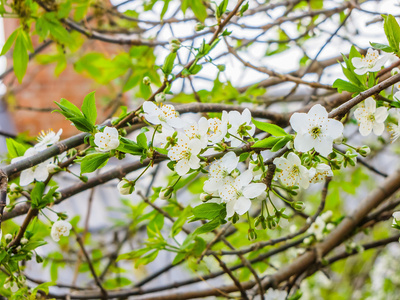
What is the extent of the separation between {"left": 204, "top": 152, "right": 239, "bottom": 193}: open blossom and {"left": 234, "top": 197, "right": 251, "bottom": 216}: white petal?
0.04 metres

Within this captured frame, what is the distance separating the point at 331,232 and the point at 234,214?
0.88 m

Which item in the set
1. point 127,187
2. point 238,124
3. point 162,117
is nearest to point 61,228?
point 127,187

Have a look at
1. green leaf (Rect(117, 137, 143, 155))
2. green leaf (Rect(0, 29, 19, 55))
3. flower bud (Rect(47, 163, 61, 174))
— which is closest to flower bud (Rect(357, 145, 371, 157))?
green leaf (Rect(117, 137, 143, 155))

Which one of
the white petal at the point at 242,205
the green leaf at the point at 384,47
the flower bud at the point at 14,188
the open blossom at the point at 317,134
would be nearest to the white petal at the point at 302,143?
the open blossom at the point at 317,134

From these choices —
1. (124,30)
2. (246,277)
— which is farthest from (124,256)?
(124,30)

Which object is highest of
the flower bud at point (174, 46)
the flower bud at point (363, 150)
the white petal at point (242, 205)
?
the flower bud at point (174, 46)

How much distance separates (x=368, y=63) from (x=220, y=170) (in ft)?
1.06

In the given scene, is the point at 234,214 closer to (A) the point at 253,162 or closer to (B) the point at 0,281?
(A) the point at 253,162

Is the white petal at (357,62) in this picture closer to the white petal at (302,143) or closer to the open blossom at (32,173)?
the white petal at (302,143)

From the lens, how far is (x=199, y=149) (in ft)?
2.16

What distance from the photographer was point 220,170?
0.67m

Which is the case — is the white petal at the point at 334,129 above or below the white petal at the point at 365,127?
below

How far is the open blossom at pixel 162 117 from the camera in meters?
0.72

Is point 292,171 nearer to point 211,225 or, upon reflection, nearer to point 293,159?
point 293,159
